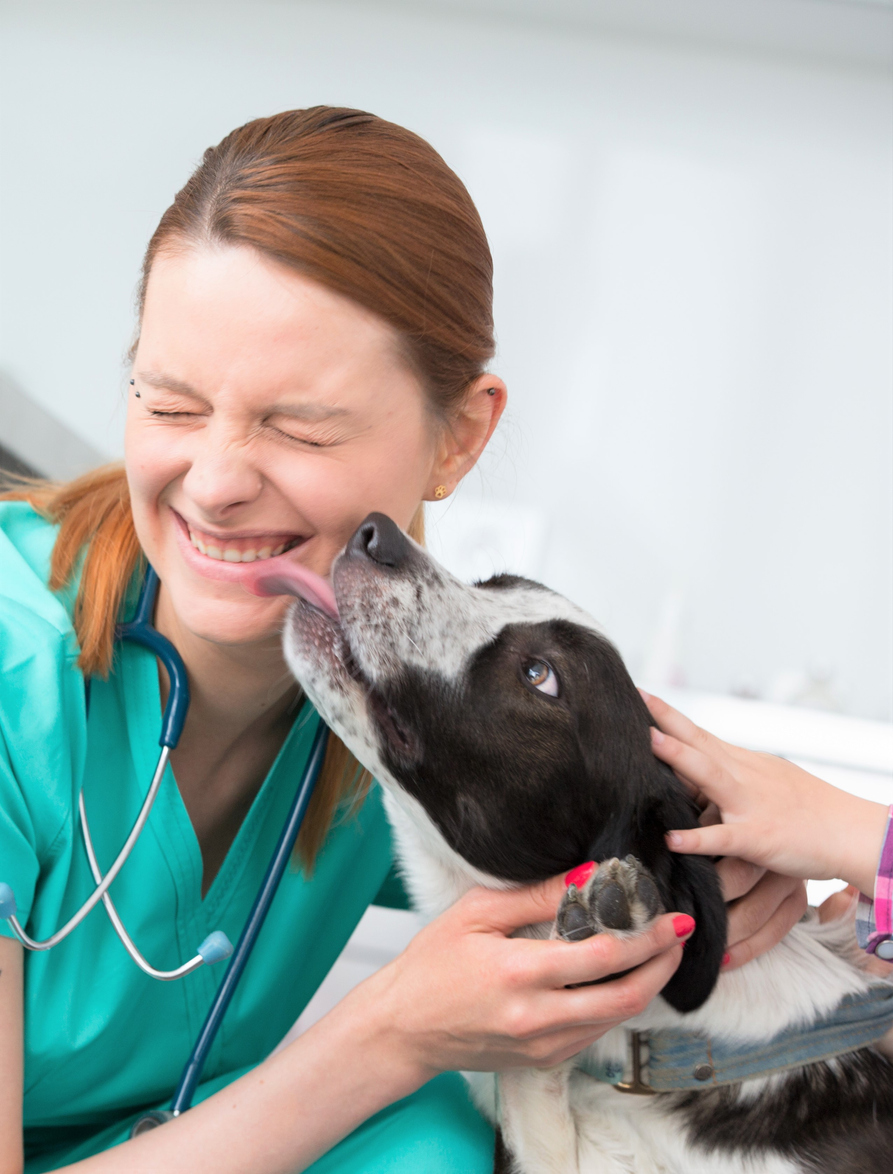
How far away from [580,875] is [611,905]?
7 cm

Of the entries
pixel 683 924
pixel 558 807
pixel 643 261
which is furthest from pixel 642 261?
pixel 683 924

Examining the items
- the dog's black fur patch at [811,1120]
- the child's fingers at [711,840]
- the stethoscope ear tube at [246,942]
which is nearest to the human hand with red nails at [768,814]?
the child's fingers at [711,840]

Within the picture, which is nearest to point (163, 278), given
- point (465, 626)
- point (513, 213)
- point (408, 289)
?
point (408, 289)

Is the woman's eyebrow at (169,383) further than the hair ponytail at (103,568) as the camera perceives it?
No

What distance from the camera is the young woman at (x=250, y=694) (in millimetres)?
963

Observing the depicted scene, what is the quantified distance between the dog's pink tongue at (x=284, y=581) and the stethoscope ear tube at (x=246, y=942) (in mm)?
299

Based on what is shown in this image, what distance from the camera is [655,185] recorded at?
2674mm

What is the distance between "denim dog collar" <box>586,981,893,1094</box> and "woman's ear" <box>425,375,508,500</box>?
74 centimetres

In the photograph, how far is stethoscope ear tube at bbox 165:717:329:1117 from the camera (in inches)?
44.6

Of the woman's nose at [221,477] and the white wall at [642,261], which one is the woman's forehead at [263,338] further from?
the white wall at [642,261]

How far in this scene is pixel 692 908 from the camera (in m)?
0.99

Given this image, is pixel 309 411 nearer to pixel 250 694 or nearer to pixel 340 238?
pixel 340 238

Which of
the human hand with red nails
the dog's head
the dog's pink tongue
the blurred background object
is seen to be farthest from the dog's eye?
the blurred background object

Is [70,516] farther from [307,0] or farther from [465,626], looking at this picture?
[307,0]
